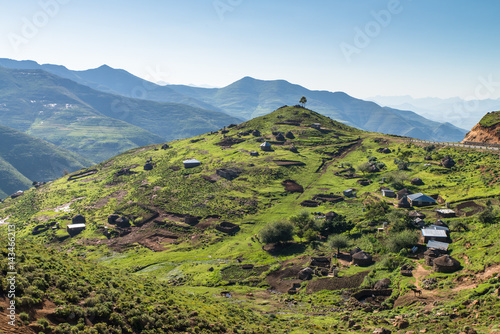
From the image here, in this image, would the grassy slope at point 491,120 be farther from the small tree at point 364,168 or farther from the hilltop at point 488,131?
the small tree at point 364,168

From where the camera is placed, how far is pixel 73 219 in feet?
340

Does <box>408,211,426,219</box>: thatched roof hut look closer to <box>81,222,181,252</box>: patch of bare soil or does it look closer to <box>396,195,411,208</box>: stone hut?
<box>396,195,411,208</box>: stone hut

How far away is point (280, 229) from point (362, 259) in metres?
21.3

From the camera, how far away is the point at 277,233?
74.1 meters

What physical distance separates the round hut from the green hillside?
87cm

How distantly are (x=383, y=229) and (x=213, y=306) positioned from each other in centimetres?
4398

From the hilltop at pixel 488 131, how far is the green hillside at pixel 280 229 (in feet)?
59.1

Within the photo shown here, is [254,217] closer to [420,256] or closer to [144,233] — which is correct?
[144,233]

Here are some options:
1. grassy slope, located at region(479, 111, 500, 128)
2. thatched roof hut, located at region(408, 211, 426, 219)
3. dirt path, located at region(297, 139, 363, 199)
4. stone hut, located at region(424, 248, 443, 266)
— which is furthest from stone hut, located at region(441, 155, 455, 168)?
stone hut, located at region(424, 248, 443, 266)

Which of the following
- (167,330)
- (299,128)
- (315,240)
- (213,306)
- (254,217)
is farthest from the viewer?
(299,128)

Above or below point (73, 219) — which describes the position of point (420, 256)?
above

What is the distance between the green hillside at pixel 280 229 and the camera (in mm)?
38281

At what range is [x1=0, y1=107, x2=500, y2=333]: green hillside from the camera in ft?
126

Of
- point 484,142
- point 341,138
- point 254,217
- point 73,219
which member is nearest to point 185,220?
point 254,217
